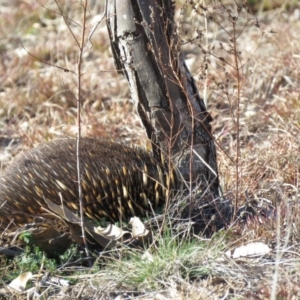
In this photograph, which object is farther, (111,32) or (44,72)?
(44,72)

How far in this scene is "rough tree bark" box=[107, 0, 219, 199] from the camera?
13.8 feet

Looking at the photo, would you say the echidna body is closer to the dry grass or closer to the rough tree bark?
the rough tree bark

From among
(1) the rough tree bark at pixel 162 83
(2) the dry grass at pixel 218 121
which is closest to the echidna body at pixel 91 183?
(1) the rough tree bark at pixel 162 83

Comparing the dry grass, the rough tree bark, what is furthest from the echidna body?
the dry grass

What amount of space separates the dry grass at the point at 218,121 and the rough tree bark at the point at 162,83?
5.7 inches

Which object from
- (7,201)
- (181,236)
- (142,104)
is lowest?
(181,236)

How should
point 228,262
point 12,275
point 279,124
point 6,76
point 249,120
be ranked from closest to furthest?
1. point 228,262
2. point 12,275
3. point 279,124
4. point 249,120
5. point 6,76

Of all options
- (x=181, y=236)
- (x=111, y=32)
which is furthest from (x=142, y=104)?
(x=181, y=236)

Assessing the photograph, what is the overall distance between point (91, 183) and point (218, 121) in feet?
6.72

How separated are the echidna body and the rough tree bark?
0.26m

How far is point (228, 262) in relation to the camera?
3.85 meters

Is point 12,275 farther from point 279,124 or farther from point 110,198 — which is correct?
point 279,124

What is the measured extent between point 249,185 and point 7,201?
5.23ft

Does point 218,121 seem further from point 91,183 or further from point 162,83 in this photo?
point 162,83
